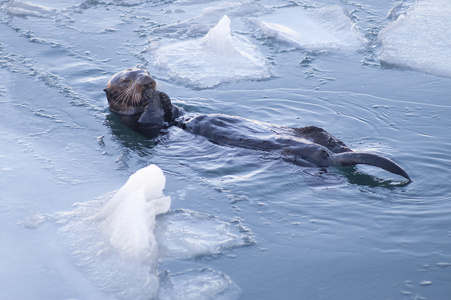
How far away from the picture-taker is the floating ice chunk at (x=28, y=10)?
8.53 metres

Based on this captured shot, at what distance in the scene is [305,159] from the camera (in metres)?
4.56

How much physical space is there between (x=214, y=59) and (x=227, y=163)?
2487mm

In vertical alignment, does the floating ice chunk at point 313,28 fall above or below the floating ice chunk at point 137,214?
above

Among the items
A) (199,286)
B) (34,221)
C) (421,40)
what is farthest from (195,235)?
(421,40)

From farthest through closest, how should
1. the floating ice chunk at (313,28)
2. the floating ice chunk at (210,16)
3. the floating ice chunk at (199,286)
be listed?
the floating ice chunk at (210,16), the floating ice chunk at (313,28), the floating ice chunk at (199,286)

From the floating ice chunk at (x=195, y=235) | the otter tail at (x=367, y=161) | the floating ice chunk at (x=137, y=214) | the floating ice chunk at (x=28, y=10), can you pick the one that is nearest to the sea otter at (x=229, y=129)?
the otter tail at (x=367, y=161)

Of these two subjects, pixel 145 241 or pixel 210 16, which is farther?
pixel 210 16

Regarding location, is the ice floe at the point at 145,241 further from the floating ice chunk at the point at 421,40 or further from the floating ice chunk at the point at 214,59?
the floating ice chunk at the point at 421,40

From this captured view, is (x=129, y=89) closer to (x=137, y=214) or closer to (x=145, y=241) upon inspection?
(x=137, y=214)

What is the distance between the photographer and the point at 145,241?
3531 mm

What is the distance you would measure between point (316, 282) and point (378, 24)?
531cm

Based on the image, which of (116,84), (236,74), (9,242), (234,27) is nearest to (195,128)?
(116,84)

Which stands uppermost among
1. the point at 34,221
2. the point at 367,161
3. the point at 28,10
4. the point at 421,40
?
the point at 421,40

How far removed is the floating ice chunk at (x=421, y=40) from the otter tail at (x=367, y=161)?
270 cm
